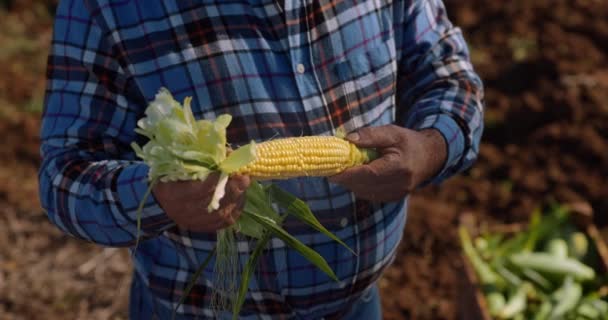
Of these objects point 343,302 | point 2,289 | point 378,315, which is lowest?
point 2,289

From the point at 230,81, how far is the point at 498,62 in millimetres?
3605

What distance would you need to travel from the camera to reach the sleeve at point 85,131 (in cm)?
172

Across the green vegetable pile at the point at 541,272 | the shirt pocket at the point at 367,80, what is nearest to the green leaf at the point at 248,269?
the shirt pocket at the point at 367,80

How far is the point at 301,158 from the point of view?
5.32ft

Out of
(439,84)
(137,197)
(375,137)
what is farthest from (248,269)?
(439,84)

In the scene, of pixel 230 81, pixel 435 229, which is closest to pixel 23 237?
pixel 435 229

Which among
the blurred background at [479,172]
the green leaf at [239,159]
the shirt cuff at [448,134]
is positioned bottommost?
the blurred background at [479,172]

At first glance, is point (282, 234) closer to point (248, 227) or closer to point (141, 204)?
point (248, 227)

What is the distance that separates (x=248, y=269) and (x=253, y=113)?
0.34 meters

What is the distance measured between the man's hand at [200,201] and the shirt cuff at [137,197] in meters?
0.09

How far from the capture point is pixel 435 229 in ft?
Answer: 12.9

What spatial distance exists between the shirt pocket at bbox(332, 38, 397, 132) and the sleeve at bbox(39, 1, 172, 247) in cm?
47

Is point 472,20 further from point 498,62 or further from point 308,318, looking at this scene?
point 308,318

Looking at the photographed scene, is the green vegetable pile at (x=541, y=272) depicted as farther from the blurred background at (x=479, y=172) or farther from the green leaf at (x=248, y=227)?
the green leaf at (x=248, y=227)
